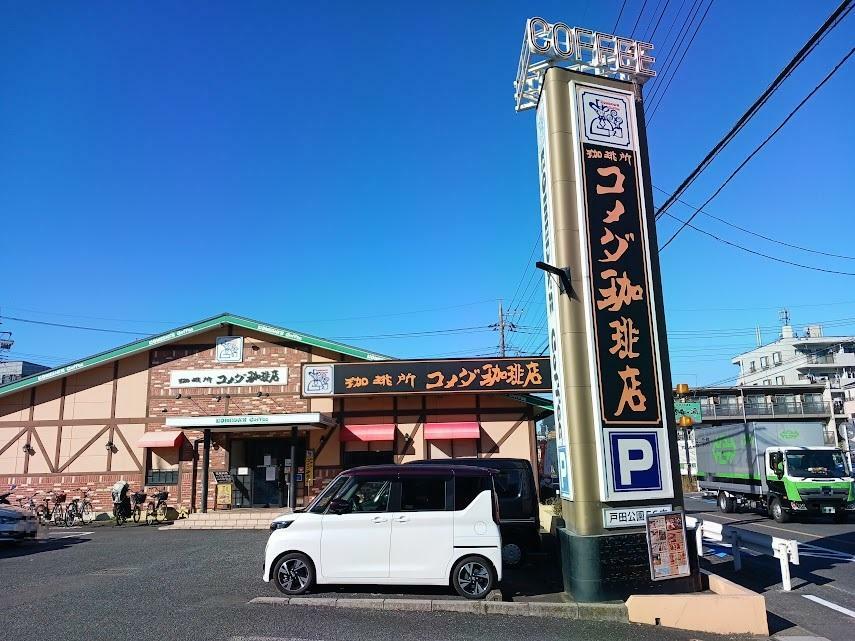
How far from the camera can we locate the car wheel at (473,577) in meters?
8.17

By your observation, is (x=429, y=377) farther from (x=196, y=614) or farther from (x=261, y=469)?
(x=196, y=614)

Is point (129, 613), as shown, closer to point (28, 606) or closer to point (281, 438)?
point (28, 606)

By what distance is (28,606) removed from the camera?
820cm

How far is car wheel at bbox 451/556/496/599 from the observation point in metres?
8.17

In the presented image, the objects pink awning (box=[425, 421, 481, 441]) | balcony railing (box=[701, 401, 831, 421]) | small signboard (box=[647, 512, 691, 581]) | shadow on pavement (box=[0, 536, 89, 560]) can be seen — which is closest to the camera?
small signboard (box=[647, 512, 691, 581])

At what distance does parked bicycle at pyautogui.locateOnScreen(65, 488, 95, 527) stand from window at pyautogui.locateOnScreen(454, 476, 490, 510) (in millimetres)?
17474

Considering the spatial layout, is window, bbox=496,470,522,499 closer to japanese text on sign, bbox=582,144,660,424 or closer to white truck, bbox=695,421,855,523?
japanese text on sign, bbox=582,144,660,424

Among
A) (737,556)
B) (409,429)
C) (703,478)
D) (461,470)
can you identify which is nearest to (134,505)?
(409,429)

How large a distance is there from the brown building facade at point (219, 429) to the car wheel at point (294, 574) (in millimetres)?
12803

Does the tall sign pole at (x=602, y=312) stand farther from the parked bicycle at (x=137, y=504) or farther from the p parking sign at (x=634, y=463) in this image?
the parked bicycle at (x=137, y=504)

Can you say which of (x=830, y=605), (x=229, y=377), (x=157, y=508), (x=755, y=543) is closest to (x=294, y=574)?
(x=830, y=605)

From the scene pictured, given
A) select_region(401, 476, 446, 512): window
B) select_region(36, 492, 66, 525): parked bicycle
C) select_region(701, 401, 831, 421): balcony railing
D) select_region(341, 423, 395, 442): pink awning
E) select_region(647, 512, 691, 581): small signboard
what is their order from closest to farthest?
select_region(647, 512, 691, 581): small signboard < select_region(401, 476, 446, 512): window < select_region(36, 492, 66, 525): parked bicycle < select_region(341, 423, 395, 442): pink awning < select_region(701, 401, 831, 421): balcony railing

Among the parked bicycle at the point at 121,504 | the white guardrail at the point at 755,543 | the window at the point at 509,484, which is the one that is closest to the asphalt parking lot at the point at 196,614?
the window at the point at 509,484

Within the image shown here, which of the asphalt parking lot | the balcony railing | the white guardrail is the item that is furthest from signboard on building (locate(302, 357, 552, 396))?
the balcony railing
